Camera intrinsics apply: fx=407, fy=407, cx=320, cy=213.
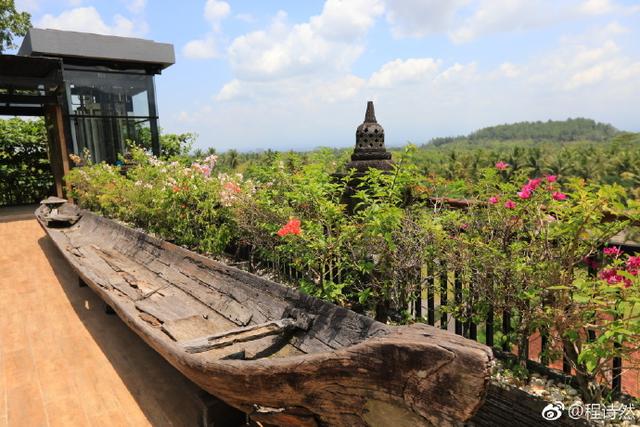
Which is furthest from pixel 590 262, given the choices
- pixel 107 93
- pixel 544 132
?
pixel 544 132

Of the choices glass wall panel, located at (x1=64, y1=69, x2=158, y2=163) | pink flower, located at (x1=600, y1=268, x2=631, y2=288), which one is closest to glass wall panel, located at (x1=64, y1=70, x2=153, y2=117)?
glass wall panel, located at (x1=64, y1=69, x2=158, y2=163)

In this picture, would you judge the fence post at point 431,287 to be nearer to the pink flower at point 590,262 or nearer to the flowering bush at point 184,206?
the pink flower at point 590,262

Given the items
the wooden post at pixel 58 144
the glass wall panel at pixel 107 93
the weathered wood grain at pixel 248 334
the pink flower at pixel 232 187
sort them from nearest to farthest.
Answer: the weathered wood grain at pixel 248 334 → the pink flower at pixel 232 187 → the wooden post at pixel 58 144 → the glass wall panel at pixel 107 93

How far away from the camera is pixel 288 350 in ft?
8.20

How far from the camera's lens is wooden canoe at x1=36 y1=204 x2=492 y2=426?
53.1 inches

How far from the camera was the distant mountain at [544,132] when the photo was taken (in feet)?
370

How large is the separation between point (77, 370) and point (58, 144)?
8.76m

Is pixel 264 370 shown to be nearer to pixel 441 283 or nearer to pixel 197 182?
pixel 441 283

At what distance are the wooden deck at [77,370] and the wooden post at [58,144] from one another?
589cm

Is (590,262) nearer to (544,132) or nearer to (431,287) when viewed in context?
(431,287)

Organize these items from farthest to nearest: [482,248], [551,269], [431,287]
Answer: [431,287], [482,248], [551,269]

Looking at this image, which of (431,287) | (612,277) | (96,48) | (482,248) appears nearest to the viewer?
(612,277)

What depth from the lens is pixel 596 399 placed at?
1889 mm

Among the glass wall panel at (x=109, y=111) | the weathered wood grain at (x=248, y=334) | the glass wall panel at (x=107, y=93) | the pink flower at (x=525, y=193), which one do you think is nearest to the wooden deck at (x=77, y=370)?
the weathered wood grain at (x=248, y=334)
